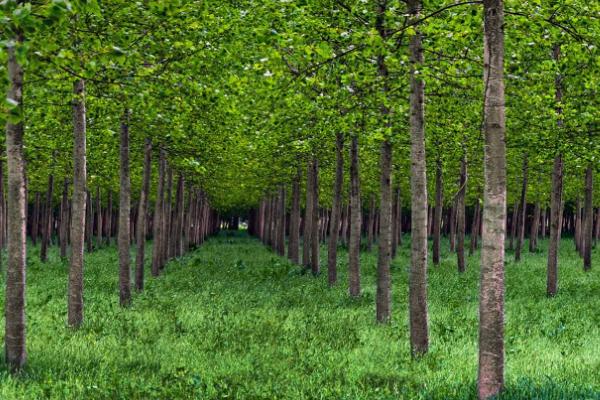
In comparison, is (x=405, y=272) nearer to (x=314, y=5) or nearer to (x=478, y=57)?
(x=478, y=57)

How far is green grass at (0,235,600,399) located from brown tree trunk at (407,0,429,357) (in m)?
0.56

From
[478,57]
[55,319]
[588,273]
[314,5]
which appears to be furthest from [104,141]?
[588,273]

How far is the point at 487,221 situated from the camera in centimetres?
737

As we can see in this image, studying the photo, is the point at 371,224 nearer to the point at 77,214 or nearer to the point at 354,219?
the point at 354,219

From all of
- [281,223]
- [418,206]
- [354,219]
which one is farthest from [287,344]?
[281,223]

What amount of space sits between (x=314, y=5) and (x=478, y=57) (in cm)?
440

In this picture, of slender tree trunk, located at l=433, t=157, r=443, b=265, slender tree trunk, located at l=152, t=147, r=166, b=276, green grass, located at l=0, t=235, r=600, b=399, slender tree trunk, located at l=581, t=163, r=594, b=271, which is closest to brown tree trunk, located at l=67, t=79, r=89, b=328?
green grass, located at l=0, t=235, r=600, b=399

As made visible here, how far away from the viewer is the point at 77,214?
42.0 feet

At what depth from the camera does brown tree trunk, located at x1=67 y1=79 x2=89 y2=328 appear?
12836 millimetres

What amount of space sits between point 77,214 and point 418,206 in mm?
7392

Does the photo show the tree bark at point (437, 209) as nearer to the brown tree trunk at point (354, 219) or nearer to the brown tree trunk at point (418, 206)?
the brown tree trunk at point (354, 219)

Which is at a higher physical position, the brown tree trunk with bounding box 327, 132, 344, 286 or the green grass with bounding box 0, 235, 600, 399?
the brown tree trunk with bounding box 327, 132, 344, 286

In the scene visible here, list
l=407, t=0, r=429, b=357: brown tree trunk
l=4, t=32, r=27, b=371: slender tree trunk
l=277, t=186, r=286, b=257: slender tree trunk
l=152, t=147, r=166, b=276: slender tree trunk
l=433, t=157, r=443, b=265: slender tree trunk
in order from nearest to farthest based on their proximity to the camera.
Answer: l=4, t=32, r=27, b=371: slender tree trunk → l=407, t=0, r=429, b=357: brown tree trunk → l=152, t=147, r=166, b=276: slender tree trunk → l=433, t=157, r=443, b=265: slender tree trunk → l=277, t=186, r=286, b=257: slender tree trunk

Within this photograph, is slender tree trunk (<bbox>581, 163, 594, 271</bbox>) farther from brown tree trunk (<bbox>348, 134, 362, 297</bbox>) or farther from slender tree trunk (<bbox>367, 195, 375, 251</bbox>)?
slender tree trunk (<bbox>367, 195, 375, 251</bbox>)
